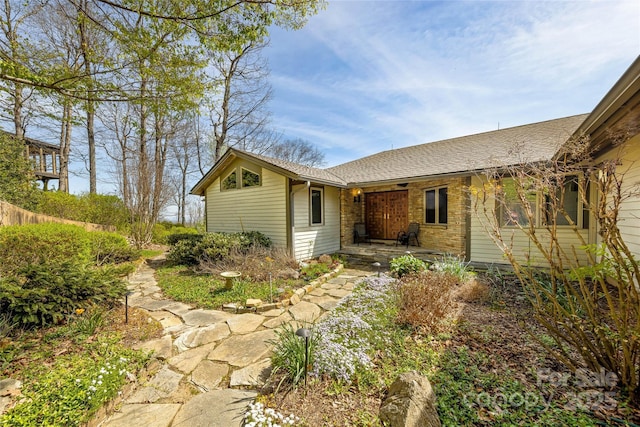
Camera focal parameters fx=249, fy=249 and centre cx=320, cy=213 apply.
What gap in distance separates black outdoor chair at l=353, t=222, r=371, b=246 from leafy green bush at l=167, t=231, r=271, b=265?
13.1 ft

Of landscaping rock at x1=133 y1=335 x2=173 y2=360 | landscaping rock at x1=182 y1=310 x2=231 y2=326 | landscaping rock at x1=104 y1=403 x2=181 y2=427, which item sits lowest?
landscaping rock at x1=104 y1=403 x2=181 y2=427

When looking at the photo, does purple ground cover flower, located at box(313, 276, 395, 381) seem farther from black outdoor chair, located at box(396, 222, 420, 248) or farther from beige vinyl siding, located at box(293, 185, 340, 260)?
black outdoor chair, located at box(396, 222, 420, 248)

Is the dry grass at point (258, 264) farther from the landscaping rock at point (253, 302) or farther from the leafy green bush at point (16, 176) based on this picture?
the leafy green bush at point (16, 176)

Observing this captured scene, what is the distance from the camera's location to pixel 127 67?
413cm

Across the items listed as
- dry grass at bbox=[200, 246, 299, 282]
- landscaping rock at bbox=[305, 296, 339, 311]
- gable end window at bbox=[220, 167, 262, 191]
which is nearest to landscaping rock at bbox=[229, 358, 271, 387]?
landscaping rock at bbox=[305, 296, 339, 311]

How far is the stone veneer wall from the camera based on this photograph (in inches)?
304

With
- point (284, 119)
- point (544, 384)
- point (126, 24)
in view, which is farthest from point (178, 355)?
point (284, 119)

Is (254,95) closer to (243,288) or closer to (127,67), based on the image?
(127,67)

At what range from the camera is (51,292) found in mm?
3506

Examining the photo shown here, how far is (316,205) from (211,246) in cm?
378

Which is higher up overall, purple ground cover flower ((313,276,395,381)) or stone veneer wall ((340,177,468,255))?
stone veneer wall ((340,177,468,255))

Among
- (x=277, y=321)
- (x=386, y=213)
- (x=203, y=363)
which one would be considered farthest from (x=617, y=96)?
(x=386, y=213)

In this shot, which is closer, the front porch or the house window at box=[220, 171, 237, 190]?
the front porch

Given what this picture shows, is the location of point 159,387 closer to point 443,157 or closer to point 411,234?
point 411,234
